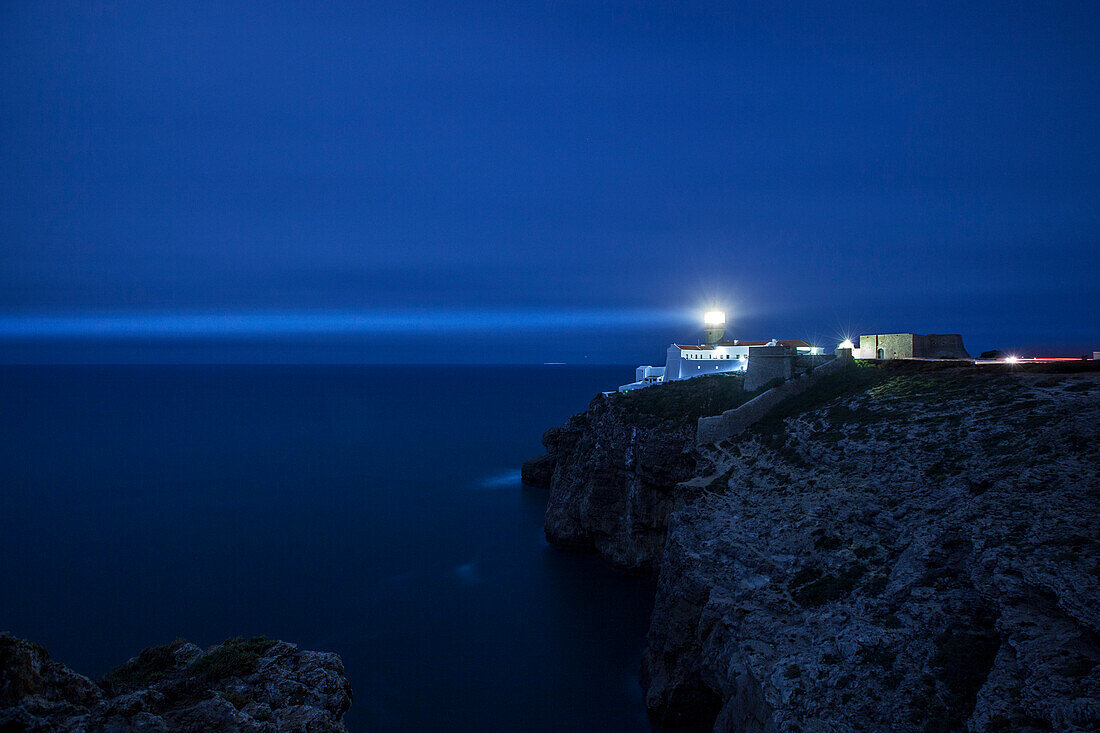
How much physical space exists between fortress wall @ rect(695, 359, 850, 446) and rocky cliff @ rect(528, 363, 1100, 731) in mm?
3450

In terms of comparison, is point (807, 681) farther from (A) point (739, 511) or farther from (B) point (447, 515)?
(B) point (447, 515)

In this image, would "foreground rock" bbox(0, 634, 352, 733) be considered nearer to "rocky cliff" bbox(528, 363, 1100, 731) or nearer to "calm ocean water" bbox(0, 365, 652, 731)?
"rocky cliff" bbox(528, 363, 1100, 731)

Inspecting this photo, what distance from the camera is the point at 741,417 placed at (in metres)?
34.2

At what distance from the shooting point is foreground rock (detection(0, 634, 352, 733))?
30.1ft

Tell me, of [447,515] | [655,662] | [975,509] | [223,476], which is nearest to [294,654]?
[655,662]

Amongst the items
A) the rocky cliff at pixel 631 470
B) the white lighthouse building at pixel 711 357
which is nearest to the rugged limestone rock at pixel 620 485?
the rocky cliff at pixel 631 470

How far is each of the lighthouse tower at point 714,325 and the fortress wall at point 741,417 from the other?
34163 millimetres

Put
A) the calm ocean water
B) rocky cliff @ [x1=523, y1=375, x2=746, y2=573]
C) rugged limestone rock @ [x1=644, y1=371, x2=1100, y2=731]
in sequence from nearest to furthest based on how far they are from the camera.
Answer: rugged limestone rock @ [x1=644, y1=371, x2=1100, y2=731], the calm ocean water, rocky cliff @ [x1=523, y1=375, x2=746, y2=573]

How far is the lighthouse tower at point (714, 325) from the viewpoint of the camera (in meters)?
70.6

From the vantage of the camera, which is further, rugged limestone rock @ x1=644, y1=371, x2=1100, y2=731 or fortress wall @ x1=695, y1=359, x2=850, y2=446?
fortress wall @ x1=695, y1=359, x2=850, y2=446

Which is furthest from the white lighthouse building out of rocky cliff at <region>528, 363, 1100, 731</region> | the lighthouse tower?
rocky cliff at <region>528, 363, 1100, 731</region>

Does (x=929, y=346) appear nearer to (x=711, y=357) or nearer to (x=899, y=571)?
(x=711, y=357)

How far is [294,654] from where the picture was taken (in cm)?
1348

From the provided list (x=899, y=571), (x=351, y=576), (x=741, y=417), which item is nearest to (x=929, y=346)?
(x=741, y=417)
